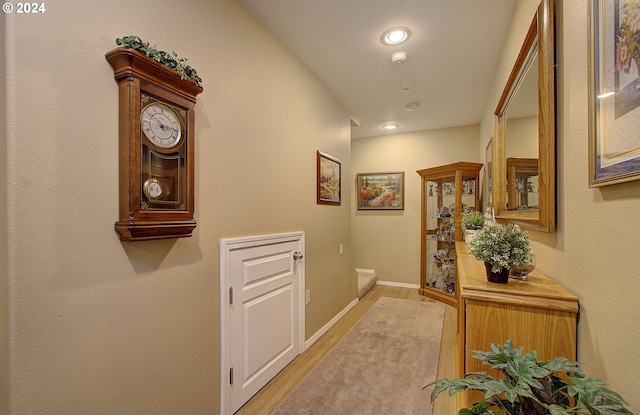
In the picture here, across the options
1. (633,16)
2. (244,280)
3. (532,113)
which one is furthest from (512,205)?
(244,280)

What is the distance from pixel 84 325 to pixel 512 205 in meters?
2.19

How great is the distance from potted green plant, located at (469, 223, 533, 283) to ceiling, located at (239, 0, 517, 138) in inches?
59.2

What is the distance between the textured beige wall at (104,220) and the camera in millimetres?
847

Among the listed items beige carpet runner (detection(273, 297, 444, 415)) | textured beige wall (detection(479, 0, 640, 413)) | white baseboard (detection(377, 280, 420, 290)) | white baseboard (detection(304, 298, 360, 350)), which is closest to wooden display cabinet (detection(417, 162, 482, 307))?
white baseboard (detection(377, 280, 420, 290))

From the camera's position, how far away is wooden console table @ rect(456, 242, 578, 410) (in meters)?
0.92

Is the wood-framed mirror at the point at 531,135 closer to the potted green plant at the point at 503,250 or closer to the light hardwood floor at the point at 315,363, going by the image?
the potted green plant at the point at 503,250

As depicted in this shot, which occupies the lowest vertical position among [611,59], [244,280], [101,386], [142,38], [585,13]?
[101,386]

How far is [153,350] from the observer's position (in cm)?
121

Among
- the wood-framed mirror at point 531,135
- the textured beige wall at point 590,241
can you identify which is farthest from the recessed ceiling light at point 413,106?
the textured beige wall at point 590,241

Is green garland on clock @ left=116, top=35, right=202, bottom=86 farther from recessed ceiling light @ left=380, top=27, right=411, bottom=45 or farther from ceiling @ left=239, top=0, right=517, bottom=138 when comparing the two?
recessed ceiling light @ left=380, top=27, right=411, bottom=45

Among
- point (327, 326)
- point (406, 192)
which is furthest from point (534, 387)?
point (406, 192)

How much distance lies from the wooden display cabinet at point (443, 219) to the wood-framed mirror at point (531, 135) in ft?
5.76

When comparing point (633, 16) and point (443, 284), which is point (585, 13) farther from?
point (443, 284)

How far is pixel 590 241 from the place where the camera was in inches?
32.8
